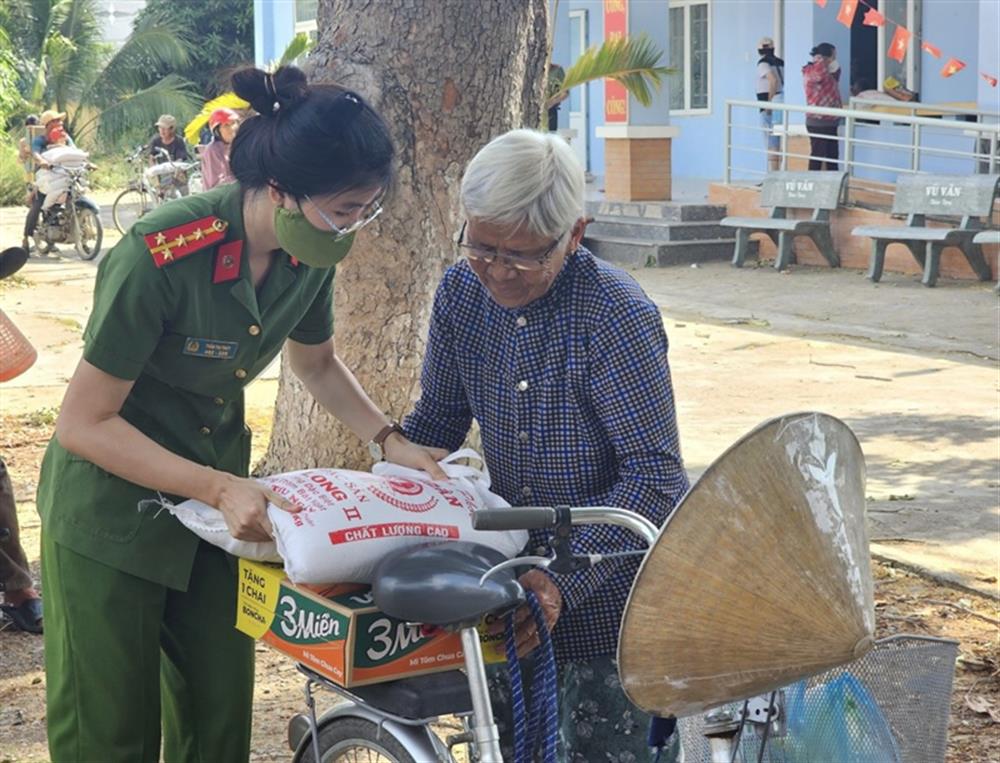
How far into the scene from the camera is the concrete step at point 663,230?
16.6 m

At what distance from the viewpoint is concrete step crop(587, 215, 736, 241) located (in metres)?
16.6

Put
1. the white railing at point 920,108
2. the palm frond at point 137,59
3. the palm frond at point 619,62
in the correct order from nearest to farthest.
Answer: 1. the palm frond at point 619,62
2. the white railing at point 920,108
3. the palm frond at point 137,59

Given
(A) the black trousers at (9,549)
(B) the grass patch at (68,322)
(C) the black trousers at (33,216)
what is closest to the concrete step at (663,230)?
(B) the grass patch at (68,322)

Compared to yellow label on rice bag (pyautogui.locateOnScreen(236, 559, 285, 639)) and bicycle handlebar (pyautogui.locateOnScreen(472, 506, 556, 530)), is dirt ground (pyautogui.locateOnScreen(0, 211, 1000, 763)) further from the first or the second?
bicycle handlebar (pyautogui.locateOnScreen(472, 506, 556, 530))

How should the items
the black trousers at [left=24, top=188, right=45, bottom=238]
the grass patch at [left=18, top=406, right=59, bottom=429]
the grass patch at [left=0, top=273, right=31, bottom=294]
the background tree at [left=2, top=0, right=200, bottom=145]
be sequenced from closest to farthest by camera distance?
the grass patch at [left=18, top=406, right=59, bottom=429] → the grass patch at [left=0, top=273, right=31, bottom=294] → the black trousers at [left=24, top=188, right=45, bottom=238] → the background tree at [left=2, top=0, right=200, bottom=145]

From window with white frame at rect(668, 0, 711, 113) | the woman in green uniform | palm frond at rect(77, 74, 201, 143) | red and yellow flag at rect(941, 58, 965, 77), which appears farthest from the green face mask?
palm frond at rect(77, 74, 201, 143)

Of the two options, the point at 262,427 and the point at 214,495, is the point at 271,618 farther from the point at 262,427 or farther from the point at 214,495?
the point at 262,427

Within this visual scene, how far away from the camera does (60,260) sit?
19.0m

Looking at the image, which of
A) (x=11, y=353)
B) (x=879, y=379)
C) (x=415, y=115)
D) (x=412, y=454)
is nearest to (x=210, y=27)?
(x=879, y=379)

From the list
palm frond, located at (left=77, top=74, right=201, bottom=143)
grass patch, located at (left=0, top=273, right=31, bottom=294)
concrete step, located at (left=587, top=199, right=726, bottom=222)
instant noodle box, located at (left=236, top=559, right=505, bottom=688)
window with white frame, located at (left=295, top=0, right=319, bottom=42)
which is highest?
window with white frame, located at (left=295, top=0, right=319, bottom=42)

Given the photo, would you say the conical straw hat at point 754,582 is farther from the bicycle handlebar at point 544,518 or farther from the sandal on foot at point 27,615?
the sandal on foot at point 27,615

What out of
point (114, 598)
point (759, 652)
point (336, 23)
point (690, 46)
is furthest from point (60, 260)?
point (759, 652)

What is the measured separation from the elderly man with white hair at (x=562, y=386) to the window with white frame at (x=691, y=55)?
19.2 m

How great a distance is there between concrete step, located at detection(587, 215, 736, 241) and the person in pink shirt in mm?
4534
